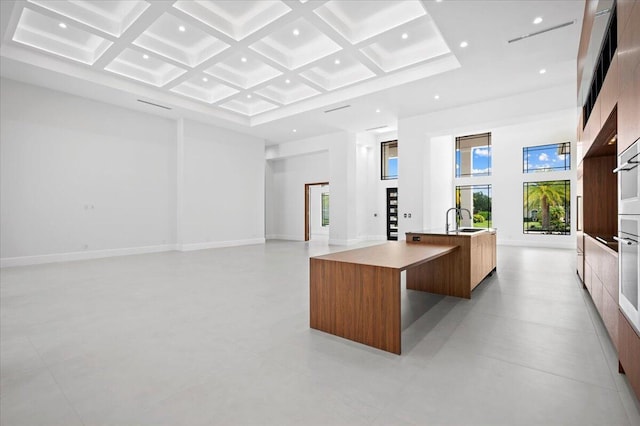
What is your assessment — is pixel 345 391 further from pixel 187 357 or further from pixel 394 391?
pixel 187 357

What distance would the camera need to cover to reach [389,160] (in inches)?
466

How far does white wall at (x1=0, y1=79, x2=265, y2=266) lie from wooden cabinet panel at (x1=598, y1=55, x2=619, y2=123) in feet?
29.4

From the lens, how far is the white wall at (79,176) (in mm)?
6293

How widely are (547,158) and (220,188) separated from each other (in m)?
10.5

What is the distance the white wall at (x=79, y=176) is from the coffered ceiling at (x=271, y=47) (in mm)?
657

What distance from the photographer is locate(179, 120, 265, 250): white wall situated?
29.5 ft

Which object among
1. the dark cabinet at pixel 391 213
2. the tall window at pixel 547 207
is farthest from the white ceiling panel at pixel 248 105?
the tall window at pixel 547 207

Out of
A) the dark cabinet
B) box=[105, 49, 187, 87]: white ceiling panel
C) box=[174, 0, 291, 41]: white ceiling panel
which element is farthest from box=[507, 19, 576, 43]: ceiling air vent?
the dark cabinet

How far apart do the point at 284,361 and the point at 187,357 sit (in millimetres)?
751

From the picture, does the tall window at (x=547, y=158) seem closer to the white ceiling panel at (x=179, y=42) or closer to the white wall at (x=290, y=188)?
the white wall at (x=290, y=188)

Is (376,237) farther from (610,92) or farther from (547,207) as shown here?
(610,92)

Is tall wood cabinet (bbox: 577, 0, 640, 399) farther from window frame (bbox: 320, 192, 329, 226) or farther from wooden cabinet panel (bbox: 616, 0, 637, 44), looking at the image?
window frame (bbox: 320, 192, 329, 226)

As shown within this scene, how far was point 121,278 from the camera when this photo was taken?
5070 millimetres

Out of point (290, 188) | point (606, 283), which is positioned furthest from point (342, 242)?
point (606, 283)
